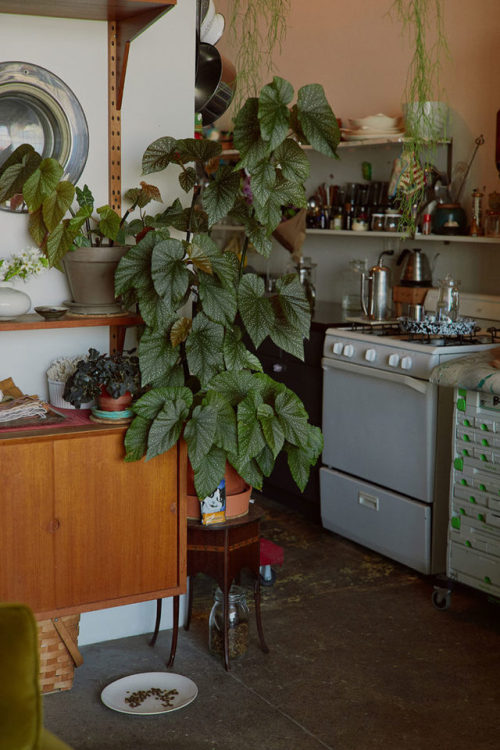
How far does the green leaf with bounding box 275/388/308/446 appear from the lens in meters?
2.90

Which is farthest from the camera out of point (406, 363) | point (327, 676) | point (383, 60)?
point (383, 60)

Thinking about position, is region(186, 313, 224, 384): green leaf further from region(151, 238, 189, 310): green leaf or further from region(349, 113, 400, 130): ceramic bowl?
region(349, 113, 400, 130): ceramic bowl

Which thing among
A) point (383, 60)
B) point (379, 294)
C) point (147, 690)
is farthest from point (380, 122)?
point (147, 690)

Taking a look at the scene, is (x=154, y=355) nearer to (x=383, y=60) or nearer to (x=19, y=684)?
(x=19, y=684)

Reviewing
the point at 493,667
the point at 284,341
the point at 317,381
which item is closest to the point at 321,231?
the point at 317,381

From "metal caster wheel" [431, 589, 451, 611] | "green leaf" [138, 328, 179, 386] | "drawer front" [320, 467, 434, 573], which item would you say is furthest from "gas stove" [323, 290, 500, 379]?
"green leaf" [138, 328, 179, 386]

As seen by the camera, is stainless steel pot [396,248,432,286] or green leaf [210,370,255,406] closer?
green leaf [210,370,255,406]

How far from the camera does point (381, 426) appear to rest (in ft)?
13.2

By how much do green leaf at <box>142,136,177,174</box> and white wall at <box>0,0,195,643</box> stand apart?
205 mm

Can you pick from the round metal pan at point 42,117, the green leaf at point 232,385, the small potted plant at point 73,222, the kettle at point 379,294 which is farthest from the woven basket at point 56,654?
the kettle at point 379,294

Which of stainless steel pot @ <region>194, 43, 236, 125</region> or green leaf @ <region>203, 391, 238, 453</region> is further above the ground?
stainless steel pot @ <region>194, 43, 236, 125</region>

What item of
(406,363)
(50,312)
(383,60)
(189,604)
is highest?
(383,60)

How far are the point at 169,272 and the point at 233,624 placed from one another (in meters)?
1.19

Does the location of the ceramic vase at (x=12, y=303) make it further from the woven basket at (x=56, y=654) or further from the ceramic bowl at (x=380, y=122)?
the ceramic bowl at (x=380, y=122)
